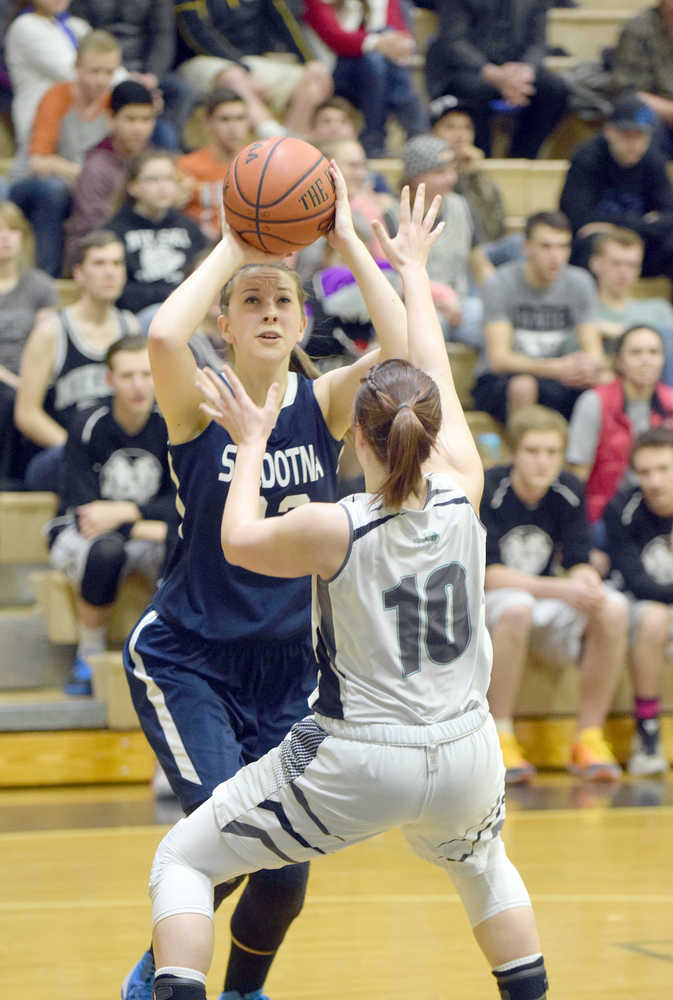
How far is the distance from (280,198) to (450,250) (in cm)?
482

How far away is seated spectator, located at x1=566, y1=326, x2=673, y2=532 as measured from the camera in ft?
23.5

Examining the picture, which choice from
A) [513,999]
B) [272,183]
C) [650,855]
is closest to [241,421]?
[272,183]

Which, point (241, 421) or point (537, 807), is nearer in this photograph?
point (241, 421)

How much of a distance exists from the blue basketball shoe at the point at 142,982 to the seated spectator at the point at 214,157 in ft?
16.2

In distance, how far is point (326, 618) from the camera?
2820mm

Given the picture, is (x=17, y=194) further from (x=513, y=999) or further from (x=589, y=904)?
(x=513, y=999)

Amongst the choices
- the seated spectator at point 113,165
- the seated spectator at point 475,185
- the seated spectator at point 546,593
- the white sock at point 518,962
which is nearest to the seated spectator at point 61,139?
the seated spectator at point 113,165

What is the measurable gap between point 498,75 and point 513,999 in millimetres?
7616

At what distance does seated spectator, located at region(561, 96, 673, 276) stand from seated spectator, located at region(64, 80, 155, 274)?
2.58 meters

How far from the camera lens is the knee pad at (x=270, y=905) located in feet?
11.1

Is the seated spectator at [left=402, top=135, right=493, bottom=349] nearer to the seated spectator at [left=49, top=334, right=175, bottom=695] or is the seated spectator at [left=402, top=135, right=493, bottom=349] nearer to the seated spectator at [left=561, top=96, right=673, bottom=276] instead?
the seated spectator at [left=561, top=96, right=673, bottom=276]

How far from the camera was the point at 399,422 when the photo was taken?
2699mm

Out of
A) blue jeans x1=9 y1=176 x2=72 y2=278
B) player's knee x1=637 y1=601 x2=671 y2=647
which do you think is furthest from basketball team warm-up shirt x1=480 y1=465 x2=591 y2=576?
blue jeans x1=9 y1=176 x2=72 y2=278

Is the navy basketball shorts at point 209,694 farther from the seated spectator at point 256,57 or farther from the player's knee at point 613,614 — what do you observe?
the seated spectator at point 256,57
